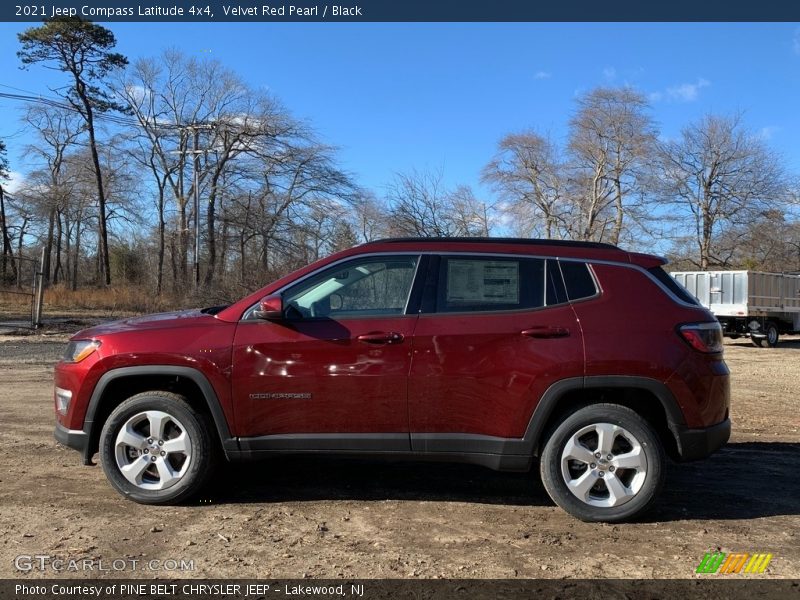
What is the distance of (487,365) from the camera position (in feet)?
13.5

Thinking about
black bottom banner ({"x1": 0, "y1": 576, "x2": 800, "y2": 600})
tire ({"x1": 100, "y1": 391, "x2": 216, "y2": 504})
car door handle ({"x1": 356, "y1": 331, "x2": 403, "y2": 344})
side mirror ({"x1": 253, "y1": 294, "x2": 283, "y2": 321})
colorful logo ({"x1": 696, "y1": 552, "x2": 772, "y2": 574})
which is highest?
side mirror ({"x1": 253, "y1": 294, "x2": 283, "y2": 321})

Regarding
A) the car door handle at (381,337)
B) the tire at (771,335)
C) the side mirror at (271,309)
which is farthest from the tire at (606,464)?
the tire at (771,335)

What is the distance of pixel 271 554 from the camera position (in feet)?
11.9

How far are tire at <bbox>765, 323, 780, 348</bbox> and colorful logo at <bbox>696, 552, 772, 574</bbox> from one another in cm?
1981

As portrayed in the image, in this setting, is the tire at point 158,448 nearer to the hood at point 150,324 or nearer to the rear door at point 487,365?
the hood at point 150,324

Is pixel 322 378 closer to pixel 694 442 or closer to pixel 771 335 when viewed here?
pixel 694 442

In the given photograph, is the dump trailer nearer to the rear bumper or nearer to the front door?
the rear bumper

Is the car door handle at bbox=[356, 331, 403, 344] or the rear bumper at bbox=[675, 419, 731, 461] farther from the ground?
the car door handle at bbox=[356, 331, 403, 344]

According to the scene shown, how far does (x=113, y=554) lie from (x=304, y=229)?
3207 centimetres

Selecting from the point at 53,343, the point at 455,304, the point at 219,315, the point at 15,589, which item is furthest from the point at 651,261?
the point at 53,343

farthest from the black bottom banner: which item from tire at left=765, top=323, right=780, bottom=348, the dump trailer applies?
tire at left=765, top=323, right=780, bottom=348

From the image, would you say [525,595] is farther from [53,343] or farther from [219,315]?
[53,343]

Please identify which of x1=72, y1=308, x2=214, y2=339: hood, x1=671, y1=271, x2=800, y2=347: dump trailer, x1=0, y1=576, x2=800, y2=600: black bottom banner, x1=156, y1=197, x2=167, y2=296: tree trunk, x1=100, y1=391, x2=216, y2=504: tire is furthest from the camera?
x1=156, y1=197, x2=167, y2=296: tree trunk

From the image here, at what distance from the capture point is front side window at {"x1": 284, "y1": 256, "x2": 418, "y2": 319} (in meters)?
4.34
